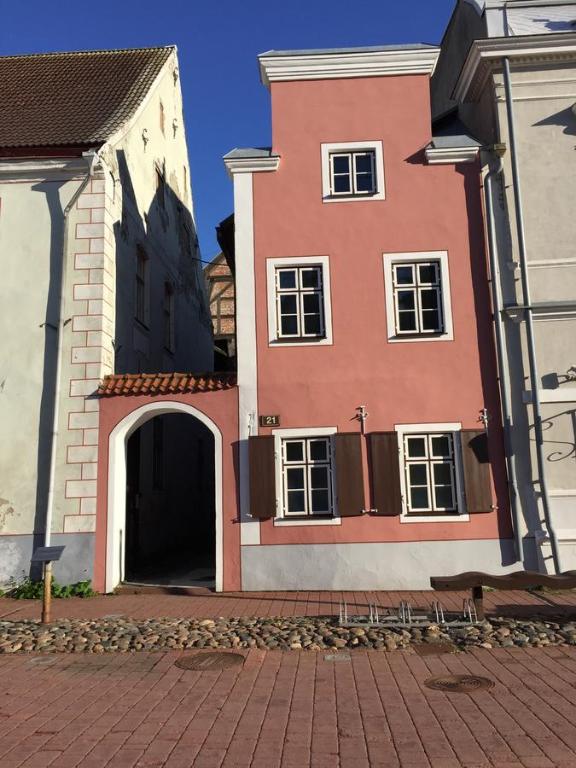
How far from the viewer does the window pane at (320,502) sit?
1122 centimetres

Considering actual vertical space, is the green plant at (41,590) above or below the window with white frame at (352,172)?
below

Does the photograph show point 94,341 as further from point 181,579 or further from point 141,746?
point 141,746

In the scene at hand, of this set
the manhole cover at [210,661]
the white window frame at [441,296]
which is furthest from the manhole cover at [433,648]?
the white window frame at [441,296]

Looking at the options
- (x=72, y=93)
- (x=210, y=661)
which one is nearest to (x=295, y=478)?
(x=210, y=661)

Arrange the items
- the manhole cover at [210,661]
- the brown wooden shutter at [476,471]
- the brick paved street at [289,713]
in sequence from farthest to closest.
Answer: the brown wooden shutter at [476,471] < the manhole cover at [210,661] < the brick paved street at [289,713]

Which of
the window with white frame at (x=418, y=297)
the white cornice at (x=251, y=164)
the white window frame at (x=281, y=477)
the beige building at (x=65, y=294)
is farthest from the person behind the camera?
the white cornice at (x=251, y=164)

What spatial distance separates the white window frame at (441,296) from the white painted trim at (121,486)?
3.65 meters

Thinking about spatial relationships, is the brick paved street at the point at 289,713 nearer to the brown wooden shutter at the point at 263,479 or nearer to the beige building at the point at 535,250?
the brown wooden shutter at the point at 263,479

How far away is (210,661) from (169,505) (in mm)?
9880

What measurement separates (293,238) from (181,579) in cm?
675

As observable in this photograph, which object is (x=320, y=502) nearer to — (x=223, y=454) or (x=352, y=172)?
(x=223, y=454)

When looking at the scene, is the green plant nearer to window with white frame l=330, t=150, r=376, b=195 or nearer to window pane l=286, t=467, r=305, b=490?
window pane l=286, t=467, r=305, b=490

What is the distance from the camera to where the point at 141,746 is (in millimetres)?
4602

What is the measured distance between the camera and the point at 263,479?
36.1 ft
